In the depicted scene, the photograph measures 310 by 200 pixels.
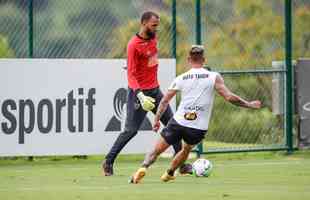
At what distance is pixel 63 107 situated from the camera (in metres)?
19.4

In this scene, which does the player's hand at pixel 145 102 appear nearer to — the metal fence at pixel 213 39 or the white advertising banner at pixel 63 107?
the white advertising banner at pixel 63 107

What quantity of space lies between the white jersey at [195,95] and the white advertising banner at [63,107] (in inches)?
213

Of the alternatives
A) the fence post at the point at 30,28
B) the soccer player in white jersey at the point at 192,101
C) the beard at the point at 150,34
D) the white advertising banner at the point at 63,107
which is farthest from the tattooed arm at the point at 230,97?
the fence post at the point at 30,28

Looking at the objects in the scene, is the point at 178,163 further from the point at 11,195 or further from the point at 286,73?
the point at 286,73

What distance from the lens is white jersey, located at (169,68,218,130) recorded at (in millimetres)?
14195

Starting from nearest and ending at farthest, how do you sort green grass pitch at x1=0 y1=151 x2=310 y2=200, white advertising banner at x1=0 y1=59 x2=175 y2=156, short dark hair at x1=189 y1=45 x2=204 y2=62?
green grass pitch at x1=0 y1=151 x2=310 y2=200, short dark hair at x1=189 y1=45 x2=204 y2=62, white advertising banner at x1=0 y1=59 x2=175 y2=156

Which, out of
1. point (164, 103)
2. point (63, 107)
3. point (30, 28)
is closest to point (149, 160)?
point (164, 103)

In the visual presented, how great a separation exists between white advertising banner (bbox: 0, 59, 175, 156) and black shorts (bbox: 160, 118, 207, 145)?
5296 millimetres

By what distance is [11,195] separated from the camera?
41.3 ft

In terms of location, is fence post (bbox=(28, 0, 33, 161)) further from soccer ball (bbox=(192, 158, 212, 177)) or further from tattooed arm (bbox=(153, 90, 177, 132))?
tattooed arm (bbox=(153, 90, 177, 132))

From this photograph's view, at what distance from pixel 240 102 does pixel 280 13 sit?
9.02 metres

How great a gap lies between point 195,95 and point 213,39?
8144mm

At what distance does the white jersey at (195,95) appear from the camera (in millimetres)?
14195

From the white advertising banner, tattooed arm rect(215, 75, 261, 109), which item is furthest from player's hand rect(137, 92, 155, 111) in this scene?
the white advertising banner
